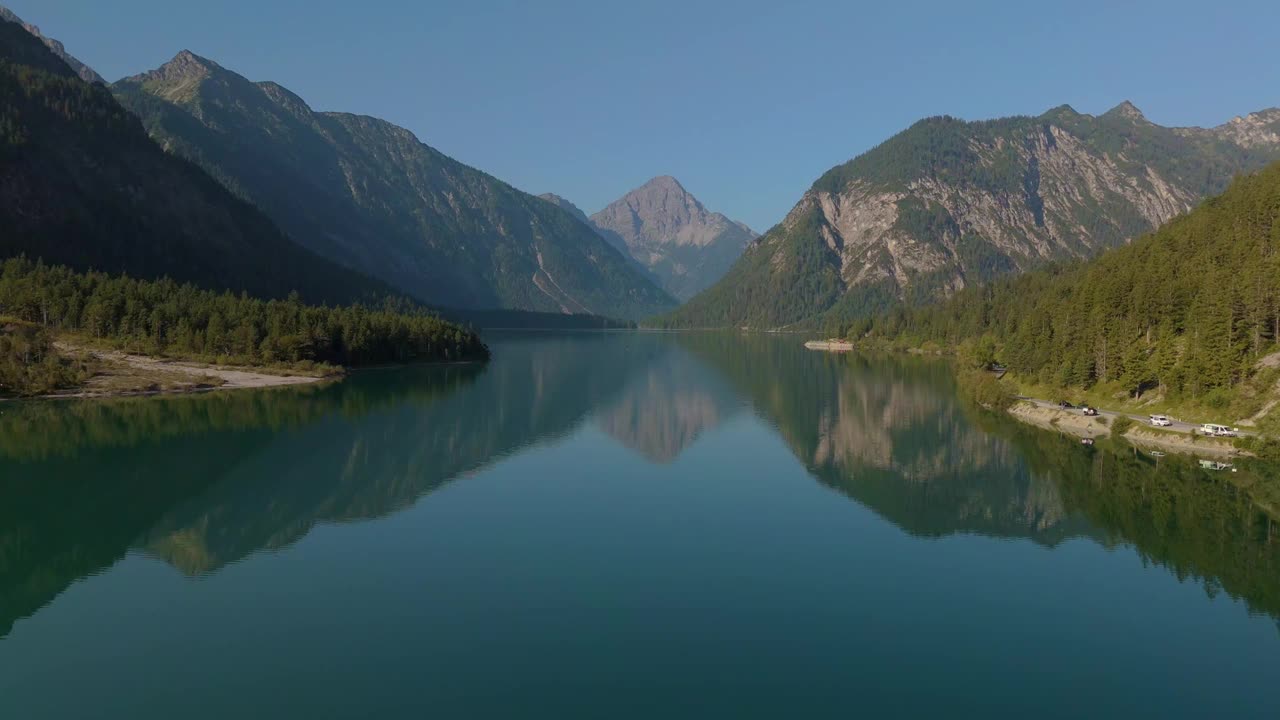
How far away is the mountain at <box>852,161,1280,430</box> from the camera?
91000mm

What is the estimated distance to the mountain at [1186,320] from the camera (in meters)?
91.0

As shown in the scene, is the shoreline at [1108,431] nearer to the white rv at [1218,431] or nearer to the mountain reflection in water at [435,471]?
the white rv at [1218,431]

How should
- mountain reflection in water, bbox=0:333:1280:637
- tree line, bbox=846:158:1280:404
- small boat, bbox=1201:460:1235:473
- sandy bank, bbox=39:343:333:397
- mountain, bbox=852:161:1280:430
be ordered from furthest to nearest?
sandy bank, bbox=39:343:333:397 < tree line, bbox=846:158:1280:404 < mountain, bbox=852:161:1280:430 < small boat, bbox=1201:460:1235:473 < mountain reflection in water, bbox=0:333:1280:637

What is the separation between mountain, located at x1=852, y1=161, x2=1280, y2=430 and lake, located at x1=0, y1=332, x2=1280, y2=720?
17082mm

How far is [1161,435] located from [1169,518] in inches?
1166

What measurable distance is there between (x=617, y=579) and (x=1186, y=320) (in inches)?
3776

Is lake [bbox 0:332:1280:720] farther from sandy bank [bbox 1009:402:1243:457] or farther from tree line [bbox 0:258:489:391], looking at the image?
tree line [bbox 0:258:489:391]

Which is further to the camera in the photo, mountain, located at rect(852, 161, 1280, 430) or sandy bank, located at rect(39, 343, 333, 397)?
sandy bank, located at rect(39, 343, 333, 397)

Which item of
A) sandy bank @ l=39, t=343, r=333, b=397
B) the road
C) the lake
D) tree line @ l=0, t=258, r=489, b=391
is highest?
tree line @ l=0, t=258, r=489, b=391

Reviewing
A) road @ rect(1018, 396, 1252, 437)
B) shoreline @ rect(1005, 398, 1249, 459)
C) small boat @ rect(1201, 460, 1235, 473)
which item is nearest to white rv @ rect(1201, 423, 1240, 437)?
road @ rect(1018, 396, 1252, 437)

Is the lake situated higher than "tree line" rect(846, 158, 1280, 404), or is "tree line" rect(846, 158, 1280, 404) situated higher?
"tree line" rect(846, 158, 1280, 404)

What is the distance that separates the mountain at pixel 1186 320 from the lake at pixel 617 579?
1708 centimetres

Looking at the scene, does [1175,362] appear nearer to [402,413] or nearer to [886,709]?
[886,709]

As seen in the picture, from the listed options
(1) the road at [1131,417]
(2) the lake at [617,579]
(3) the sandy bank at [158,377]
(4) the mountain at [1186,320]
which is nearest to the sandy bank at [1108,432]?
(1) the road at [1131,417]
